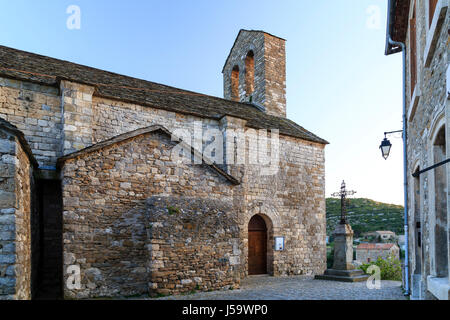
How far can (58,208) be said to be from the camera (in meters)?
8.06

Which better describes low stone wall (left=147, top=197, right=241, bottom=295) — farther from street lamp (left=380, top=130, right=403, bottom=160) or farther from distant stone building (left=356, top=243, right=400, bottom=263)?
distant stone building (left=356, top=243, right=400, bottom=263)

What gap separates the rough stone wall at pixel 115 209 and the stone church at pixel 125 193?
21mm

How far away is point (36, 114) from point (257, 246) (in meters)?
8.07

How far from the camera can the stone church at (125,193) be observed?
6.58 m

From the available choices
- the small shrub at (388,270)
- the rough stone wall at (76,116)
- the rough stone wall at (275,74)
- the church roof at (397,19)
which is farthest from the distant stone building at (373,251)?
the rough stone wall at (76,116)

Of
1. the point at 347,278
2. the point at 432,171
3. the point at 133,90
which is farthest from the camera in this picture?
the point at 133,90

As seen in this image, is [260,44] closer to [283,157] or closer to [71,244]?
[283,157]

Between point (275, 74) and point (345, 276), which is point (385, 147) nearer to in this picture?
point (345, 276)

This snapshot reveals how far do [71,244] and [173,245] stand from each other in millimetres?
2052

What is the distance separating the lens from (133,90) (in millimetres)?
11117

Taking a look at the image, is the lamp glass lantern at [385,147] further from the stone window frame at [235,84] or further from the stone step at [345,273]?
the stone window frame at [235,84]

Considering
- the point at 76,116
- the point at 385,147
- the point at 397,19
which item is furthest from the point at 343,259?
the point at 76,116

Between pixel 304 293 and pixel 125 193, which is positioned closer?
pixel 125 193
